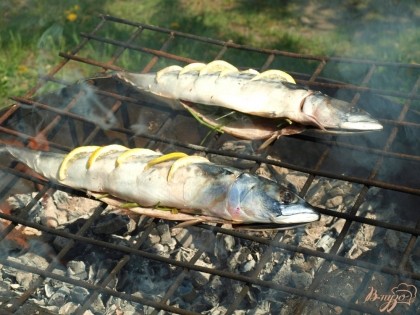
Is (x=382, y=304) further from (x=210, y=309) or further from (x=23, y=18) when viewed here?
(x=23, y=18)

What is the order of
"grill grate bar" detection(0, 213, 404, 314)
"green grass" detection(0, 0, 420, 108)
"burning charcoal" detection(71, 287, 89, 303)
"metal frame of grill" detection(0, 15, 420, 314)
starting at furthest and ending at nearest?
"green grass" detection(0, 0, 420, 108) → "burning charcoal" detection(71, 287, 89, 303) → "metal frame of grill" detection(0, 15, 420, 314) → "grill grate bar" detection(0, 213, 404, 314)

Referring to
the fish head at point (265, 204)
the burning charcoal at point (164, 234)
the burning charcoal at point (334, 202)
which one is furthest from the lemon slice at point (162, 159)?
the burning charcoal at point (334, 202)

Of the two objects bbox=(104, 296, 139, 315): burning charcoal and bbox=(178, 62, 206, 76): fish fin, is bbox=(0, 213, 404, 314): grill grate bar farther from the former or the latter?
bbox=(178, 62, 206, 76): fish fin

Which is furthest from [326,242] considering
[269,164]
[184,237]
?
[184,237]

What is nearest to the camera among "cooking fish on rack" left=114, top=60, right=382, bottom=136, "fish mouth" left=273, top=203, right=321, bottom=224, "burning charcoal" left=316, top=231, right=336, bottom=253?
"fish mouth" left=273, top=203, right=321, bottom=224

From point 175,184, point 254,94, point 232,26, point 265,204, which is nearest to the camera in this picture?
point 265,204

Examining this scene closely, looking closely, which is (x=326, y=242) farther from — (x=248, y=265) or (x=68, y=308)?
(x=68, y=308)

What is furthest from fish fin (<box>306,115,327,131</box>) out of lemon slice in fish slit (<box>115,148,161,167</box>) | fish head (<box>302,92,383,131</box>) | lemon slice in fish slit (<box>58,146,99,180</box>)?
lemon slice in fish slit (<box>58,146,99,180</box>)
